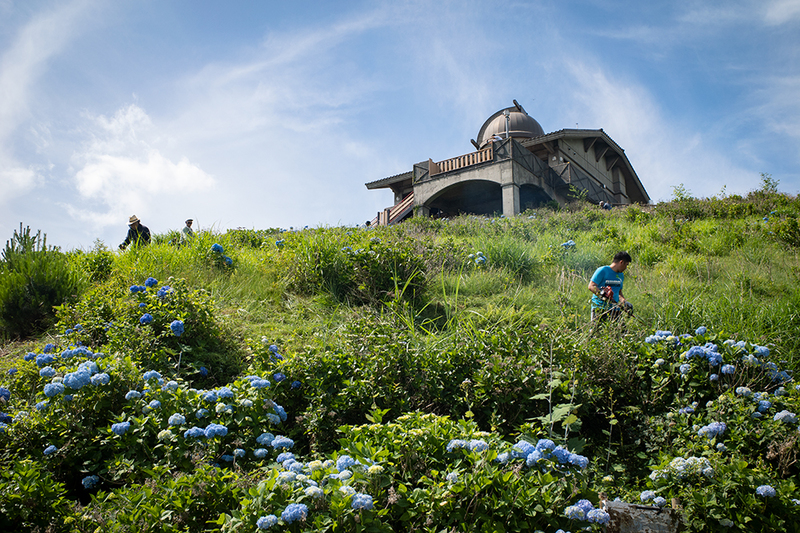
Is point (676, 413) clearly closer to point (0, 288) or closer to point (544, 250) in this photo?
point (544, 250)

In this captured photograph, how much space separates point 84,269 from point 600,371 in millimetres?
6436

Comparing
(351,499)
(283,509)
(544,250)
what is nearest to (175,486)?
(283,509)

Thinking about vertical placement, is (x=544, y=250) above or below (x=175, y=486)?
above

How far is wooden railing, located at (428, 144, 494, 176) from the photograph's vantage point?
1706 centimetres

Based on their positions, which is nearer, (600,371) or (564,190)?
(600,371)

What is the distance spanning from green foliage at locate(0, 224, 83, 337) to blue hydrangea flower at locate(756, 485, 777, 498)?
6119 mm

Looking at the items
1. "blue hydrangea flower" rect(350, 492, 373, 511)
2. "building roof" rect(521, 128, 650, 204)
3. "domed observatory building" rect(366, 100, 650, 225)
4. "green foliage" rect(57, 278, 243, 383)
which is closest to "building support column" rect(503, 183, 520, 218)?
"domed observatory building" rect(366, 100, 650, 225)

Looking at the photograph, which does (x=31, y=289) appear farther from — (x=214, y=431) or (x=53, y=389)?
(x=214, y=431)

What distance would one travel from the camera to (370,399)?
3066 mm

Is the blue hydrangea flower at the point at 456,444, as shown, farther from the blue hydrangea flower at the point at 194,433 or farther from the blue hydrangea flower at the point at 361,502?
the blue hydrangea flower at the point at 194,433

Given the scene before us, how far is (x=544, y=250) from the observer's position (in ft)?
25.9

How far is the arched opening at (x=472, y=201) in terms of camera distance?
67.7 ft

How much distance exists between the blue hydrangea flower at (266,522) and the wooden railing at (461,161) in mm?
16606

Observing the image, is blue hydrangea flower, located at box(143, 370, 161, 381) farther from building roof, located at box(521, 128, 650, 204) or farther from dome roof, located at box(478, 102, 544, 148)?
dome roof, located at box(478, 102, 544, 148)
